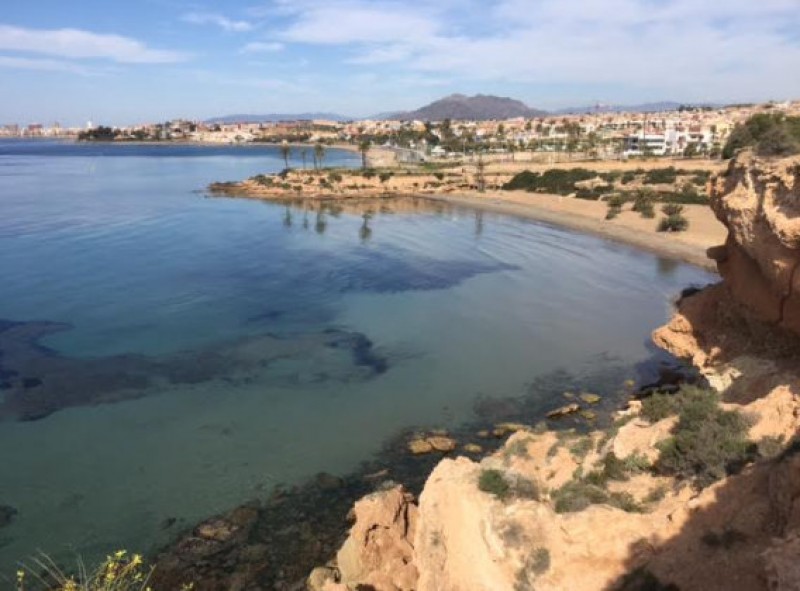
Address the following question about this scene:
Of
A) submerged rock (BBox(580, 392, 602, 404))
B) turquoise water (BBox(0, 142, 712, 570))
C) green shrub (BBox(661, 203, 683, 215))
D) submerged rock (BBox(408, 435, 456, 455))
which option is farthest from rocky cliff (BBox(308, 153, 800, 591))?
green shrub (BBox(661, 203, 683, 215))

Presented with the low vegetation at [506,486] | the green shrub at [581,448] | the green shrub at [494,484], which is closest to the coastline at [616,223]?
the green shrub at [581,448]

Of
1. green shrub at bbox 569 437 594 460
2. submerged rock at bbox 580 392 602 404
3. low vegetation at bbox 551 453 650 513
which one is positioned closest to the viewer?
low vegetation at bbox 551 453 650 513

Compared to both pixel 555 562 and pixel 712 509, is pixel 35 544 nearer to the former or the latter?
pixel 555 562

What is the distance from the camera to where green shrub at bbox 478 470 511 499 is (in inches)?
469

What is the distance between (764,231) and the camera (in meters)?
17.9

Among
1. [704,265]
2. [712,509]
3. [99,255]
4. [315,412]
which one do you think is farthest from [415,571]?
[99,255]

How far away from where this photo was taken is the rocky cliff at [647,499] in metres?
9.71

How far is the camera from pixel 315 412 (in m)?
23.2

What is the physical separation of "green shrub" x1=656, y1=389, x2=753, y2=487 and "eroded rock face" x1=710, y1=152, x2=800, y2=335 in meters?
4.40

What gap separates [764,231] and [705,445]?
25.3 feet

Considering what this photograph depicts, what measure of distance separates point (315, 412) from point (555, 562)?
1404cm

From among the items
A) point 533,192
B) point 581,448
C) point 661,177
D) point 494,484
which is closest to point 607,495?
point 494,484

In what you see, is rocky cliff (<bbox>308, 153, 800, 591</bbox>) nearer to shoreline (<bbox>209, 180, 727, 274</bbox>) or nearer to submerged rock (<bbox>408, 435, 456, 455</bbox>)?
submerged rock (<bbox>408, 435, 456, 455</bbox>)

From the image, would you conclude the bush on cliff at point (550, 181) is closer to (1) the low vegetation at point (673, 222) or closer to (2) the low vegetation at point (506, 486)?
(1) the low vegetation at point (673, 222)
